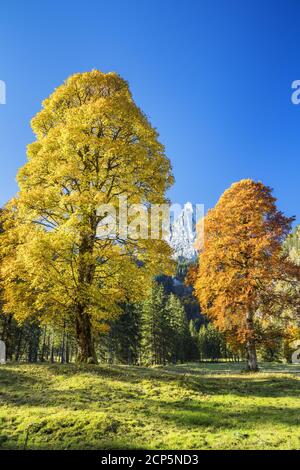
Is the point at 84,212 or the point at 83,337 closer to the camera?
the point at 84,212

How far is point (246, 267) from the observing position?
24016 mm

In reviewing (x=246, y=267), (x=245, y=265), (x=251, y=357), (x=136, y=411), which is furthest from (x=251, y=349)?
(x=136, y=411)

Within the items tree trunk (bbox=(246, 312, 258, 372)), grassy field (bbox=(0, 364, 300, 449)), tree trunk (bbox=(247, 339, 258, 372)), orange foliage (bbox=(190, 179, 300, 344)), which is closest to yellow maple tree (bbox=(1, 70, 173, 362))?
grassy field (bbox=(0, 364, 300, 449))

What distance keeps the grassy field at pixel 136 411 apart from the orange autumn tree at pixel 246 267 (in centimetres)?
671

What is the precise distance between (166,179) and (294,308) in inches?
463

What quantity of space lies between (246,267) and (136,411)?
49.7ft

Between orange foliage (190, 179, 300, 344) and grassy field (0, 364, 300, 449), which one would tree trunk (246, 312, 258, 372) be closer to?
orange foliage (190, 179, 300, 344)

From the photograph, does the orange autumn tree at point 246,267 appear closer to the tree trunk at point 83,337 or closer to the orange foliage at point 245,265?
the orange foliage at point 245,265

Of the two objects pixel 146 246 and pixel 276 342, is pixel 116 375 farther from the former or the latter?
pixel 276 342

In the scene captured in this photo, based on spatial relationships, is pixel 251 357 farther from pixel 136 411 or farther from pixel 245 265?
pixel 136 411

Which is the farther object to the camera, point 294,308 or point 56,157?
point 294,308

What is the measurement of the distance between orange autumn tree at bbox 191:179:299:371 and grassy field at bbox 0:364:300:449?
22.0 feet
